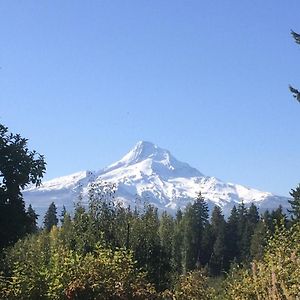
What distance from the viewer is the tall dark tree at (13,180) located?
40.4 feet

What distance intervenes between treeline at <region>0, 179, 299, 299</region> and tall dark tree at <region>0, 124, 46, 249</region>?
1142mm

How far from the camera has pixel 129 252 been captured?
56.6 feet

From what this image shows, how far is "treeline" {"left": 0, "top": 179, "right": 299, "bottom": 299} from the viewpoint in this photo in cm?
1266

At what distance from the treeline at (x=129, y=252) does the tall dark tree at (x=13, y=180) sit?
45.0 inches

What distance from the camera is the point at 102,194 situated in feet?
160

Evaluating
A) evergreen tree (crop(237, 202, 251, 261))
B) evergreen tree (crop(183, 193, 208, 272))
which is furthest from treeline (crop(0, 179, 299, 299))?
evergreen tree (crop(237, 202, 251, 261))

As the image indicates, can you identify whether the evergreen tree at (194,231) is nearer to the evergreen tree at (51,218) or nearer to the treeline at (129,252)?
the treeline at (129,252)

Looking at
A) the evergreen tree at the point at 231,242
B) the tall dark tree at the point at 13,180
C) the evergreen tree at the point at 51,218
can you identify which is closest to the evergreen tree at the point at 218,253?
the evergreen tree at the point at 231,242

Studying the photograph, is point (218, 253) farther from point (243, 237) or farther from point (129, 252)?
point (129, 252)

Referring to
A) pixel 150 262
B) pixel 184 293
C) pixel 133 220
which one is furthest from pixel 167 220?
pixel 184 293

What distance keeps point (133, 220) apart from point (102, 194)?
444 cm

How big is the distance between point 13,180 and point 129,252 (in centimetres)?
582

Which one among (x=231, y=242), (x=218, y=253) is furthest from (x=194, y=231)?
(x=231, y=242)

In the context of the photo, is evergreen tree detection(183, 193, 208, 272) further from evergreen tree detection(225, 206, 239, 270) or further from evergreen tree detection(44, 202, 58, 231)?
evergreen tree detection(44, 202, 58, 231)
